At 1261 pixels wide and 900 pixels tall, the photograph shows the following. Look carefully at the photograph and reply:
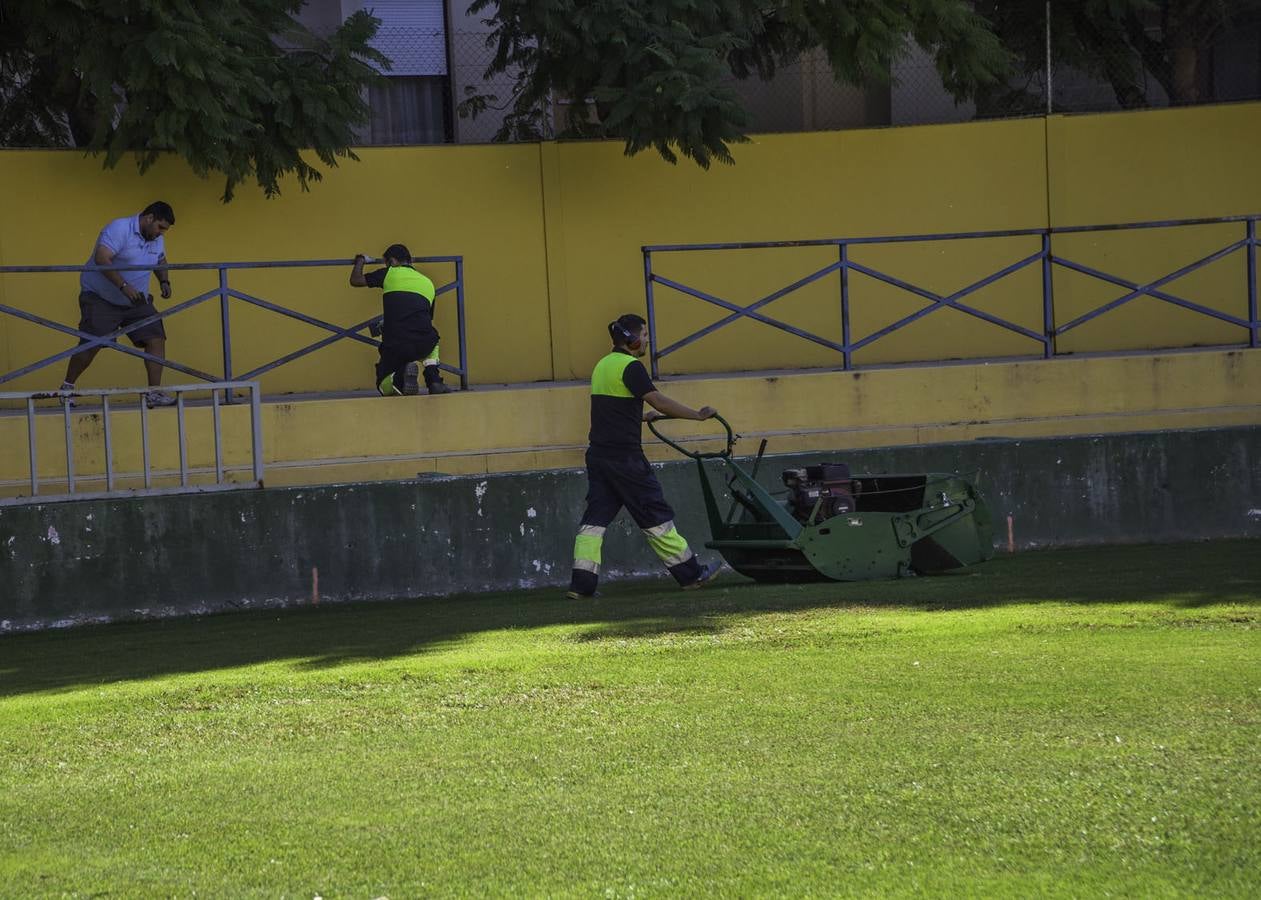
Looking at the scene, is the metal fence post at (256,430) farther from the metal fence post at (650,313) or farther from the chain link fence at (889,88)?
the chain link fence at (889,88)

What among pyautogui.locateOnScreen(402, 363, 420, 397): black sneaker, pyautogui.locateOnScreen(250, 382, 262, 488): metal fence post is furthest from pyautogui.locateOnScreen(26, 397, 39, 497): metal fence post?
pyautogui.locateOnScreen(402, 363, 420, 397): black sneaker

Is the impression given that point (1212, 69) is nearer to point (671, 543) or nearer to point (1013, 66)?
point (1013, 66)

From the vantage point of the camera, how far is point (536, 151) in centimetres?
1565

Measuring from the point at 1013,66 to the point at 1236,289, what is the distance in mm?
2984

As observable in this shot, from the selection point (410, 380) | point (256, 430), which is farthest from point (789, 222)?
point (256, 430)

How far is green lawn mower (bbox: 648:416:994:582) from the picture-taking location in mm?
10523

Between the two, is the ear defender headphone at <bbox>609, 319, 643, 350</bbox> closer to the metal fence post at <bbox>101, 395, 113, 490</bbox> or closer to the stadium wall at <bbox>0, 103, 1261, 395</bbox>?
the metal fence post at <bbox>101, 395, 113, 490</bbox>

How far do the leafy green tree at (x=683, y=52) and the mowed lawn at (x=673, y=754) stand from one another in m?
5.87

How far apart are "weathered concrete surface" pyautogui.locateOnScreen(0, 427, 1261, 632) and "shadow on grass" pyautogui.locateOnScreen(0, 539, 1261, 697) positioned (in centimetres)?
22

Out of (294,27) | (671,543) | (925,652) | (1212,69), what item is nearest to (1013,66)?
(1212,69)

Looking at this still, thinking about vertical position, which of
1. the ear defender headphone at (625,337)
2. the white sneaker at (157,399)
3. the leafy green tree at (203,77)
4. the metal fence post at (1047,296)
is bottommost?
the white sneaker at (157,399)

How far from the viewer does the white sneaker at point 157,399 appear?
39.2ft

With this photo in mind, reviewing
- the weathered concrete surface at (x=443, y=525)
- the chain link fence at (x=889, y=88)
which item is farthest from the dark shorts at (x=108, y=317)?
the chain link fence at (x=889, y=88)

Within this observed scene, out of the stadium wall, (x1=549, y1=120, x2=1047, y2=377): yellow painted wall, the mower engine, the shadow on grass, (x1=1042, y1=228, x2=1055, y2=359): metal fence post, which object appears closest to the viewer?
the shadow on grass
